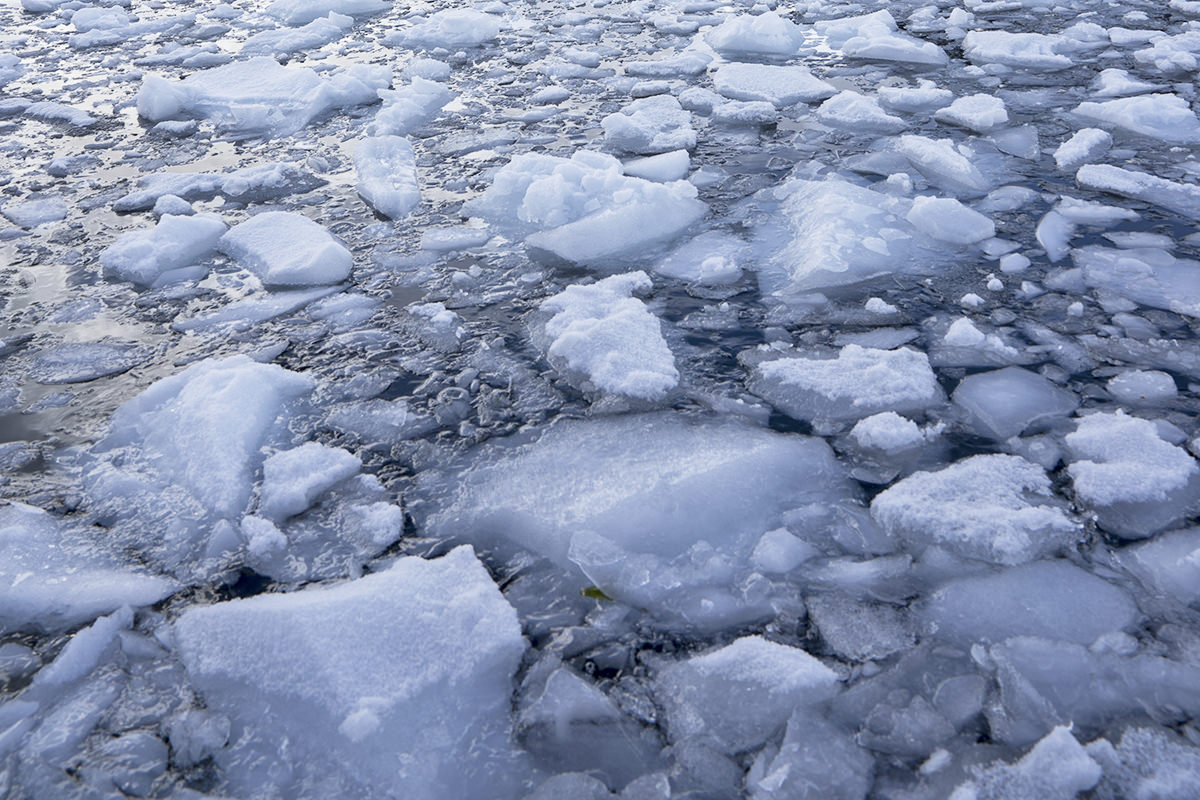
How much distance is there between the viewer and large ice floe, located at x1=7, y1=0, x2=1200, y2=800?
131 cm

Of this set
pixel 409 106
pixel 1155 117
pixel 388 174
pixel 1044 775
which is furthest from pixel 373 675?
pixel 1155 117

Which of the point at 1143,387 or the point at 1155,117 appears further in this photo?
the point at 1155,117

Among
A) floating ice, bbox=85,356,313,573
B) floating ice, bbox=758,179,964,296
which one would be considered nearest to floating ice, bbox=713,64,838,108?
floating ice, bbox=758,179,964,296

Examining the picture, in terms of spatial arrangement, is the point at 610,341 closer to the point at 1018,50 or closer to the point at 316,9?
the point at 1018,50

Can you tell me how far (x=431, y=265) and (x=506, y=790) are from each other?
5.66 ft

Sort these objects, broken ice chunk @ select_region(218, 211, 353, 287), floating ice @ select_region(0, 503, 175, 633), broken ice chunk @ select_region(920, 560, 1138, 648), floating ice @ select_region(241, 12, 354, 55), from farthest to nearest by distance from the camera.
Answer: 1. floating ice @ select_region(241, 12, 354, 55)
2. broken ice chunk @ select_region(218, 211, 353, 287)
3. floating ice @ select_region(0, 503, 175, 633)
4. broken ice chunk @ select_region(920, 560, 1138, 648)

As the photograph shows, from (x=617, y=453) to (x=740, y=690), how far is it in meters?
0.61

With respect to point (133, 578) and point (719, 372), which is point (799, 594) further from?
point (133, 578)

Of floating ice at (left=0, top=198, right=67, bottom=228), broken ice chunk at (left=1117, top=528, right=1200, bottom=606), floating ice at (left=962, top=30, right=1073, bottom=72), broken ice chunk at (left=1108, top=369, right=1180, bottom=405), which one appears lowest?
broken ice chunk at (left=1117, top=528, right=1200, bottom=606)

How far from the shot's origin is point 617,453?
1817 millimetres

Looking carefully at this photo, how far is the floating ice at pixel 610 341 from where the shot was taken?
6.61 ft

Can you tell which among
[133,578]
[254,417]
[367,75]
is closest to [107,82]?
[367,75]

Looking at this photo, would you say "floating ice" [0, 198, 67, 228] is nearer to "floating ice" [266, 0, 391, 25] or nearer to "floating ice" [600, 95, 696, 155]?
"floating ice" [600, 95, 696, 155]

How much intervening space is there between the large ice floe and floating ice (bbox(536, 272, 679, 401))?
0.01m
